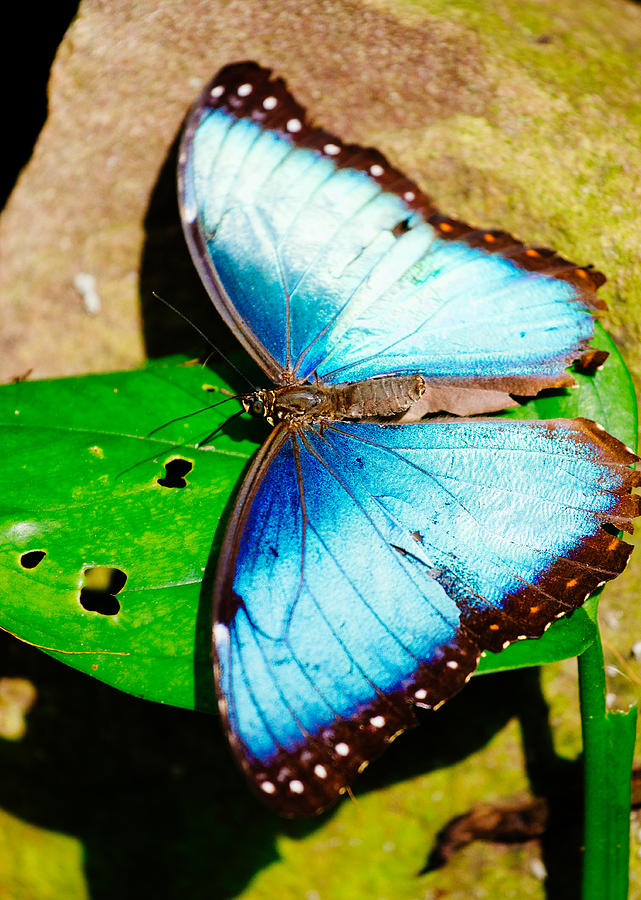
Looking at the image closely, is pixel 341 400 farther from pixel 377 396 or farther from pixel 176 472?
pixel 176 472

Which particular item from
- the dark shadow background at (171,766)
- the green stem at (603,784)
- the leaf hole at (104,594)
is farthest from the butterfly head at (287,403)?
the green stem at (603,784)

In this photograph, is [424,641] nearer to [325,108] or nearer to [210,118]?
[210,118]

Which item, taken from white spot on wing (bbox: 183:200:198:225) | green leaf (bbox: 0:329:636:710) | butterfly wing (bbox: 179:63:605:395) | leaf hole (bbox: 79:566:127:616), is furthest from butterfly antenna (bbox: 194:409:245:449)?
white spot on wing (bbox: 183:200:198:225)

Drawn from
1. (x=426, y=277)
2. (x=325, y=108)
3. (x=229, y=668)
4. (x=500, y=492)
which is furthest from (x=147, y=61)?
(x=229, y=668)

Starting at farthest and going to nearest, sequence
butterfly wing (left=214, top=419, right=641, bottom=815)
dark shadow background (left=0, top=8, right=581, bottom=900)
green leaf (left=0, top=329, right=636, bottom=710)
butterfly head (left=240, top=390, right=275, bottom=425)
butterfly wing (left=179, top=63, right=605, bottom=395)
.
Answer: dark shadow background (left=0, top=8, right=581, bottom=900) → butterfly wing (left=179, top=63, right=605, bottom=395) → butterfly head (left=240, top=390, right=275, bottom=425) → green leaf (left=0, top=329, right=636, bottom=710) → butterfly wing (left=214, top=419, right=641, bottom=815)

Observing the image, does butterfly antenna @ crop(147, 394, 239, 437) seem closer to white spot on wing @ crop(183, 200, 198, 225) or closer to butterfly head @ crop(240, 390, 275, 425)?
butterfly head @ crop(240, 390, 275, 425)

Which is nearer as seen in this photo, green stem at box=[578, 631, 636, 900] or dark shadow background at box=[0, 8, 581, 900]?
green stem at box=[578, 631, 636, 900]

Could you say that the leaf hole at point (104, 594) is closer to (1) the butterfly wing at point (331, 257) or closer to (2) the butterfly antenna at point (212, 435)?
(2) the butterfly antenna at point (212, 435)
